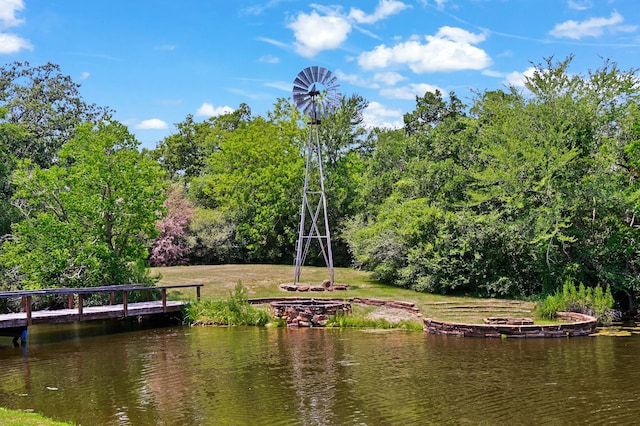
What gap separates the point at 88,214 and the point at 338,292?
11953mm

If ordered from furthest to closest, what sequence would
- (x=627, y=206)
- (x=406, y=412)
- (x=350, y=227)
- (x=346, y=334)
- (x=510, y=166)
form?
(x=350, y=227) → (x=510, y=166) → (x=627, y=206) → (x=346, y=334) → (x=406, y=412)

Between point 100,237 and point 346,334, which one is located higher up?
point 100,237

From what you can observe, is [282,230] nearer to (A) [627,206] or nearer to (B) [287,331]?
(B) [287,331]

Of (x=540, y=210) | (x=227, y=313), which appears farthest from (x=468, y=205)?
(x=227, y=313)

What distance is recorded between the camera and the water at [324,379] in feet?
38.0

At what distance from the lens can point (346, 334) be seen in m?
21.6

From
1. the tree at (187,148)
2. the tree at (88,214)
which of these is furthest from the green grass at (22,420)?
the tree at (187,148)

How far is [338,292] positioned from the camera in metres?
27.9

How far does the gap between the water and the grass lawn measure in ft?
12.2

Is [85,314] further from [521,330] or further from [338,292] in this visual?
[521,330]

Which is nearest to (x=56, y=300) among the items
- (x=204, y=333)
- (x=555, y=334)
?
(x=204, y=333)

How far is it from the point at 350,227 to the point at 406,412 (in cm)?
2580

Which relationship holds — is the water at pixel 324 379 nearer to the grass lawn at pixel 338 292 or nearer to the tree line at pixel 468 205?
the grass lawn at pixel 338 292

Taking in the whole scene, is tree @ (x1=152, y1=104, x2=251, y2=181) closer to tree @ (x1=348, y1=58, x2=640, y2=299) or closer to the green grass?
tree @ (x1=348, y1=58, x2=640, y2=299)
